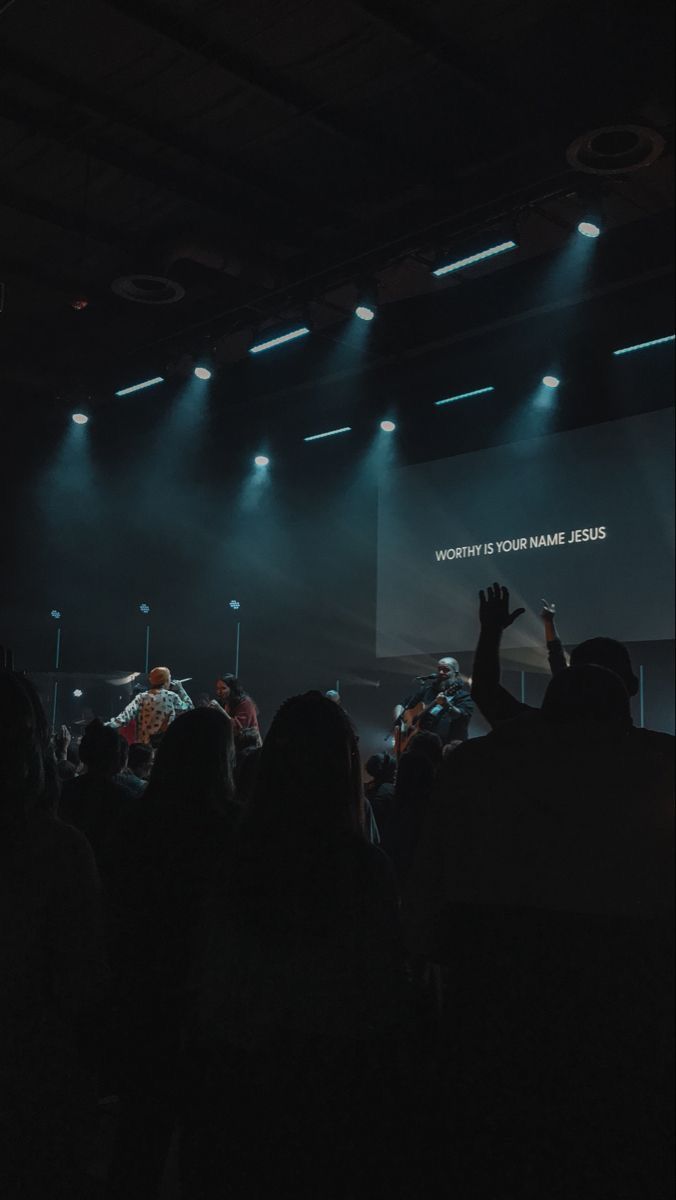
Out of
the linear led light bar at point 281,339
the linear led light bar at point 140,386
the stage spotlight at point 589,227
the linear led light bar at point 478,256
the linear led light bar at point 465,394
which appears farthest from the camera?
the linear led light bar at point 465,394

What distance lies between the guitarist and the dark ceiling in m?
3.27

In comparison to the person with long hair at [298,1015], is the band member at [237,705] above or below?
above

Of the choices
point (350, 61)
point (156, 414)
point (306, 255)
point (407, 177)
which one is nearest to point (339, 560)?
point (156, 414)

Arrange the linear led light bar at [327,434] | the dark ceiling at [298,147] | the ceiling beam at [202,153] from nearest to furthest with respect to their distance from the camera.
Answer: the dark ceiling at [298,147] → the ceiling beam at [202,153] → the linear led light bar at [327,434]

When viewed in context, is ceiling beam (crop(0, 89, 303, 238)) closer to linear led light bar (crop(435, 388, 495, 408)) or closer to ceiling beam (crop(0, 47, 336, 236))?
ceiling beam (crop(0, 47, 336, 236))

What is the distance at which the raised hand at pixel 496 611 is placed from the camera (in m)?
2.77

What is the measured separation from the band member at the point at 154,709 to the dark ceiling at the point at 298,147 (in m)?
3.37

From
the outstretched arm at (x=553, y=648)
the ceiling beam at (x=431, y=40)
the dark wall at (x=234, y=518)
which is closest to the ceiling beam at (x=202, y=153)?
the ceiling beam at (x=431, y=40)

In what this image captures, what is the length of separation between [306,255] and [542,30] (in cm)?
319

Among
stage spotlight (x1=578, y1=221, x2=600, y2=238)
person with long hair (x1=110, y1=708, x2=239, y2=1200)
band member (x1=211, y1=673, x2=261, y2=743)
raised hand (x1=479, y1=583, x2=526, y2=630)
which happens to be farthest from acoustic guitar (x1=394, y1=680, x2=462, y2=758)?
person with long hair (x1=110, y1=708, x2=239, y2=1200)

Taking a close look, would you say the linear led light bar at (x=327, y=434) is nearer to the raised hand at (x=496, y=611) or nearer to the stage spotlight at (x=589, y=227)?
the stage spotlight at (x=589, y=227)

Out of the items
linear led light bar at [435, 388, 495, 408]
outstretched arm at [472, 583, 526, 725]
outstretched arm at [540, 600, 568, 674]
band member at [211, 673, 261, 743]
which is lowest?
outstretched arm at [472, 583, 526, 725]

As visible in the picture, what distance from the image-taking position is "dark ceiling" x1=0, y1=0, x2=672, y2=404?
6.11 meters

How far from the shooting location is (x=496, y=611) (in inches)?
110
